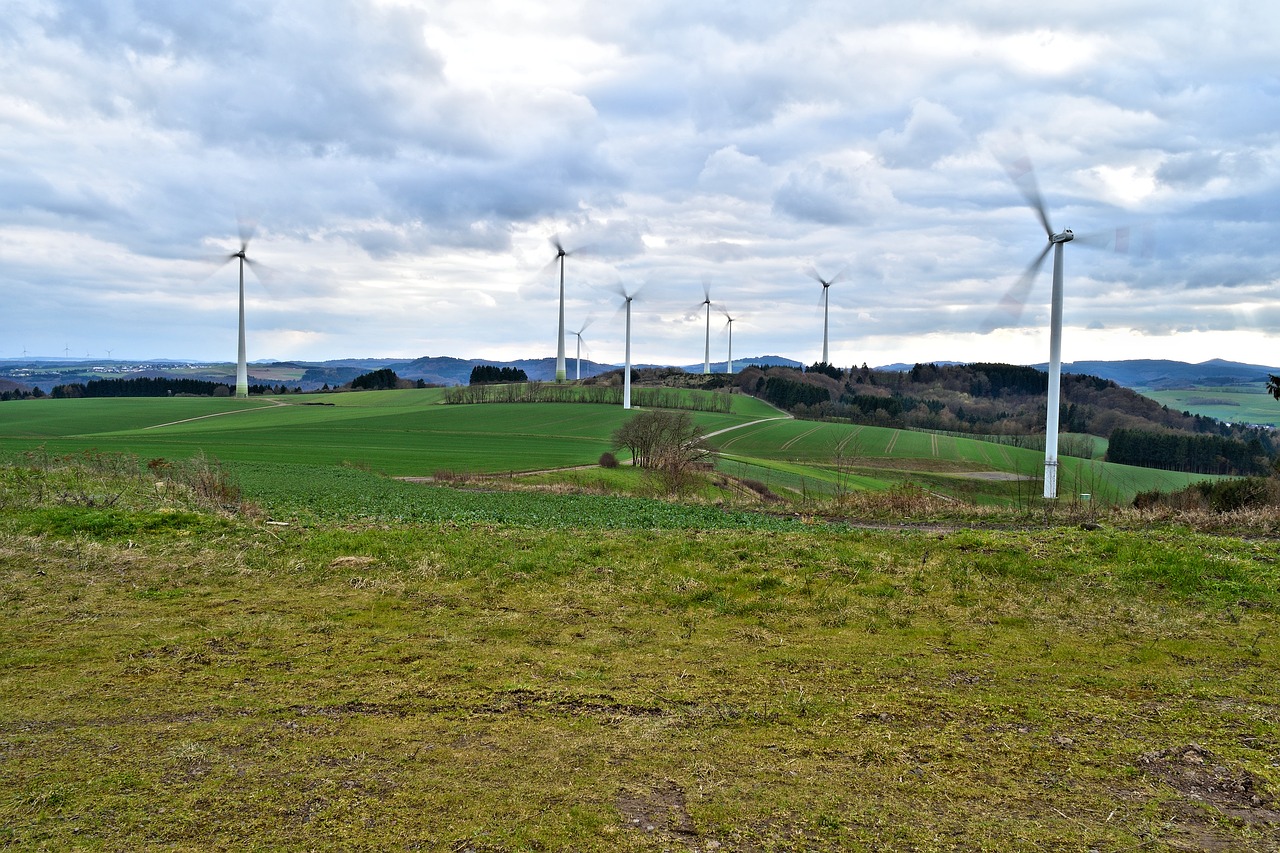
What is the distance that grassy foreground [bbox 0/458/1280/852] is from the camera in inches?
203

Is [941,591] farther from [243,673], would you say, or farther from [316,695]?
[243,673]

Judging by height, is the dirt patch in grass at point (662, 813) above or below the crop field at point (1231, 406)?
below

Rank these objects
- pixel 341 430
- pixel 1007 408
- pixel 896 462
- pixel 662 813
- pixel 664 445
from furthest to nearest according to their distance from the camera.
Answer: pixel 1007 408 < pixel 341 430 < pixel 896 462 < pixel 664 445 < pixel 662 813

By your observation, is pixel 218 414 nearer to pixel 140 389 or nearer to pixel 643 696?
pixel 140 389

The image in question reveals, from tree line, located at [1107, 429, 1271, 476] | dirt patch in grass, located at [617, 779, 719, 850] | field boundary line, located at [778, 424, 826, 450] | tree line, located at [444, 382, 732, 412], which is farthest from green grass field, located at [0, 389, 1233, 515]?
dirt patch in grass, located at [617, 779, 719, 850]

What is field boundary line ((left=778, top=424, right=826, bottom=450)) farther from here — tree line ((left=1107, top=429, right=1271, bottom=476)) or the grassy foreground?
the grassy foreground

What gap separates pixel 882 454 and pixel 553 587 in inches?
2813

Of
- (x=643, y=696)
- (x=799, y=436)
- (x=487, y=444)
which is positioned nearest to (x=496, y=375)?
(x=799, y=436)

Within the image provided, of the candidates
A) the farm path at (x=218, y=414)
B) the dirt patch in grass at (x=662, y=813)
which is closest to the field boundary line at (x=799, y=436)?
the farm path at (x=218, y=414)

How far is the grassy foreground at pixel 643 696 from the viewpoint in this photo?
516 cm

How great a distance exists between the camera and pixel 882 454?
3076 inches

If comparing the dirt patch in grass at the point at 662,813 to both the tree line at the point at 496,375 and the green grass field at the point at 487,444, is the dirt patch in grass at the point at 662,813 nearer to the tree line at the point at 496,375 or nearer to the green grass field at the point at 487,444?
the green grass field at the point at 487,444

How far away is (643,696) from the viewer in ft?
24.3

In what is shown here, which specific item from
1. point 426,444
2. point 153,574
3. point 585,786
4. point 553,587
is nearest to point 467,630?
point 553,587
